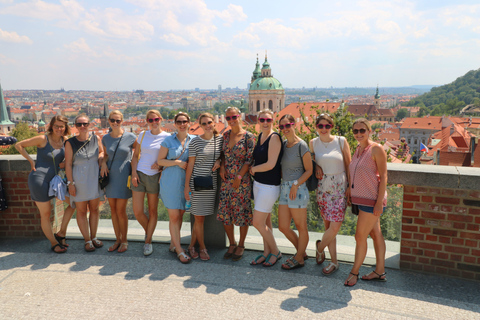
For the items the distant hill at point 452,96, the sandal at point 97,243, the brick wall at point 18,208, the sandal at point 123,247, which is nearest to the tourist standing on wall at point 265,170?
the sandal at point 123,247

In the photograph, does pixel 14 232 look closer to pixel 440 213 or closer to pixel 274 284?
pixel 274 284

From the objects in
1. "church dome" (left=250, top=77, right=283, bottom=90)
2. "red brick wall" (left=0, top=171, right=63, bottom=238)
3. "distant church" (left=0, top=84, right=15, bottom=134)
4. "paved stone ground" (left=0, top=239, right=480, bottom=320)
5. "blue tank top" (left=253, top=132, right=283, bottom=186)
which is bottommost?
"distant church" (left=0, top=84, right=15, bottom=134)

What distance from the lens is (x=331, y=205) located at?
318 centimetres

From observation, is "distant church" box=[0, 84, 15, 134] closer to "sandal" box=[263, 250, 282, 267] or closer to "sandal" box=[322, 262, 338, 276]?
"sandal" box=[263, 250, 282, 267]

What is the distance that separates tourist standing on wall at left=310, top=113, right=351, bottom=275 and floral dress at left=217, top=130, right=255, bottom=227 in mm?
593

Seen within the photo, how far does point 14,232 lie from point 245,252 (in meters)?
2.68

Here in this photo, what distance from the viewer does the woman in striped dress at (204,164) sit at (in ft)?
11.3

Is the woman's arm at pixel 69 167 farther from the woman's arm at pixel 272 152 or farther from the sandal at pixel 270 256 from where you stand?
the sandal at pixel 270 256

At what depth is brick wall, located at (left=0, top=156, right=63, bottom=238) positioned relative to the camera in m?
4.05

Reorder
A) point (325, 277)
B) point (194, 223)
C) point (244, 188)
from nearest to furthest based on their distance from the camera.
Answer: point (325, 277), point (244, 188), point (194, 223)

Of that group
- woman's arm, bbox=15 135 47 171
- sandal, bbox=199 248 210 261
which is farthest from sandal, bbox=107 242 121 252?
woman's arm, bbox=15 135 47 171

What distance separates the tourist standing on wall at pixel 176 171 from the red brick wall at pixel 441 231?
203 cm

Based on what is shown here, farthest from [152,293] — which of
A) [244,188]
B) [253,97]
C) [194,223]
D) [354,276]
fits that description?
[253,97]

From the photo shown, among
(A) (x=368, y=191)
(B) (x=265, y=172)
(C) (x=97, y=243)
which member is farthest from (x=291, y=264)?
(C) (x=97, y=243)
